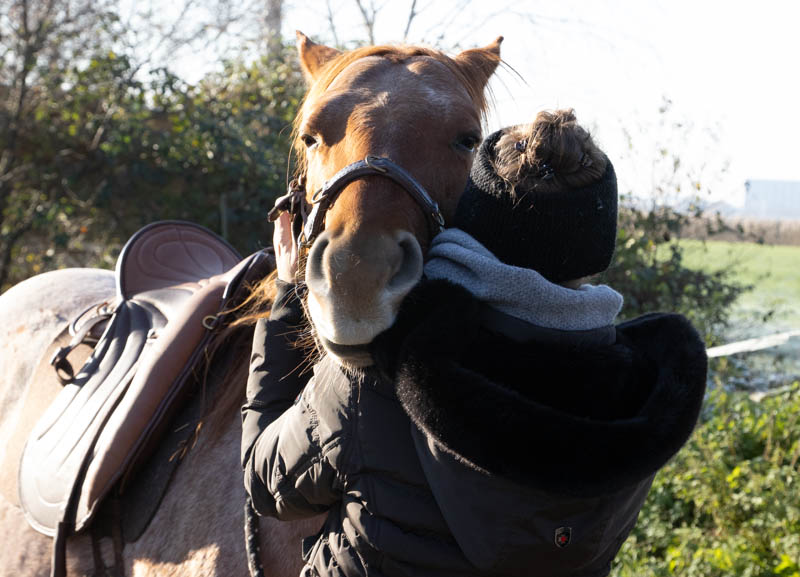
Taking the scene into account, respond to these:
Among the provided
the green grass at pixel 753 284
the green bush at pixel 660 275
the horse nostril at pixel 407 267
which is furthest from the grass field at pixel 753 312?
the horse nostril at pixel 407 267

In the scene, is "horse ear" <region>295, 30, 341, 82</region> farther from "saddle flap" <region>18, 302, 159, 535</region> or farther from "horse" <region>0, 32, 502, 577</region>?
"saddle flap" <region>18, 302, 159, 535</region>

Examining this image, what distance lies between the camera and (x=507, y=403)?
1068 mm

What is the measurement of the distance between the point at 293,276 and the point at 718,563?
2.59 metres

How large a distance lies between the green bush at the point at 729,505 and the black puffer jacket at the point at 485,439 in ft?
7.38

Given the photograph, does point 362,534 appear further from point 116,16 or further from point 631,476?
point 116,16

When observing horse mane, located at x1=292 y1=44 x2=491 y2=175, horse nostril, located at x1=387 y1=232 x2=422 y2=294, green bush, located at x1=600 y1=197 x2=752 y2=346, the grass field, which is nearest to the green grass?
the grass field

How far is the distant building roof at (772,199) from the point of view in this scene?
553cm

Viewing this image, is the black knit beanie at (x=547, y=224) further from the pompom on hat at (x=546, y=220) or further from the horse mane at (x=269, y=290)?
the horse mane at (x=269, y=290)

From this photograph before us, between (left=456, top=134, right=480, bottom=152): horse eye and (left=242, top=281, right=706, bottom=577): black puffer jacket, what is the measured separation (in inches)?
19.3

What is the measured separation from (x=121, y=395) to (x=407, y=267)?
129cm

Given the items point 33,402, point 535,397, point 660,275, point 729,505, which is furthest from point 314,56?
point 660,275

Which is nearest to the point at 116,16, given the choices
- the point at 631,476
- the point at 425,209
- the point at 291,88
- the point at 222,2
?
the point at 222,2

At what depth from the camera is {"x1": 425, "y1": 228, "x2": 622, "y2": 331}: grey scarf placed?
1133 mm

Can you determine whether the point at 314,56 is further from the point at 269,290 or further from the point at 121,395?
the point at 121,395
